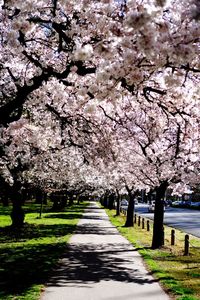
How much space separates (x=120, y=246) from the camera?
20766mm

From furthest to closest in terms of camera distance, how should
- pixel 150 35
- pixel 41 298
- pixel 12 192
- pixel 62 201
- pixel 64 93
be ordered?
pixel 62 201, pixel 12 192, pixel 64 93, pixel 41 298, pixel 150 35

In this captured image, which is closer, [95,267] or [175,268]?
[95,267]

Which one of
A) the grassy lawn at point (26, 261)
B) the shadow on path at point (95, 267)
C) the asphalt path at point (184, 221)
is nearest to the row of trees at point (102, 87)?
the shadow on path at point (95, 267)

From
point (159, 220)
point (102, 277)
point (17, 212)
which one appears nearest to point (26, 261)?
point (102, 277)

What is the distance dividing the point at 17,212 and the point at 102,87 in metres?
24.8

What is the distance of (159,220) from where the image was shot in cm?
2136

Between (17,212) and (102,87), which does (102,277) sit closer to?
(102,87)

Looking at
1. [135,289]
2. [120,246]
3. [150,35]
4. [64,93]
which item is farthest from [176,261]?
[150,35]

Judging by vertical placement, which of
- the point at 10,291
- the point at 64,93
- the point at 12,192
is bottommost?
the point at 10,291

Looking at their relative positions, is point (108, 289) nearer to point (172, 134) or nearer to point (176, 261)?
point (176, 261)

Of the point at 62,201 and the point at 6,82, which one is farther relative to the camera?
the point at 62,201

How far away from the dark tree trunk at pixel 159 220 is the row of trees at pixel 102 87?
45 mm

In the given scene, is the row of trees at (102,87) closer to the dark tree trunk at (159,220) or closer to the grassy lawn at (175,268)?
the dark tree trunk at (159,220)

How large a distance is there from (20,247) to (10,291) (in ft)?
30.7
